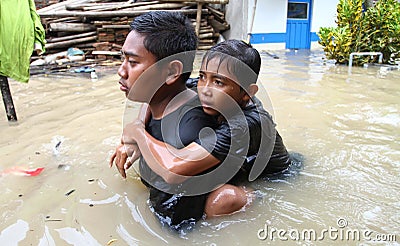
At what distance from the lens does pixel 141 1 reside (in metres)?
11.0

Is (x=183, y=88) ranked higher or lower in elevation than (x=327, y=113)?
higher

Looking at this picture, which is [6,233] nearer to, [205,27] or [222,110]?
[222,110]

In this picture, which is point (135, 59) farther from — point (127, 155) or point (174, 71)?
point (127, 155)

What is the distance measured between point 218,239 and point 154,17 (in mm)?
1202

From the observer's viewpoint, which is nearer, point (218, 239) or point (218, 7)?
point (218, 239)

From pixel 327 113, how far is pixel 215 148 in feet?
9.73

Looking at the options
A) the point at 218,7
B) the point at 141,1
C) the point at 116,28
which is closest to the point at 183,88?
the point at 116,28

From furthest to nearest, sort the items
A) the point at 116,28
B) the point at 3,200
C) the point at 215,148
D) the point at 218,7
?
the point at 218,7 < the point at 116,28 < the point at 3,200 < the point at 215,148

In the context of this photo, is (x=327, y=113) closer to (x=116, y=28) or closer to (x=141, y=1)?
(x=116, y=28)

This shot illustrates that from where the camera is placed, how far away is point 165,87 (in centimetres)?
187

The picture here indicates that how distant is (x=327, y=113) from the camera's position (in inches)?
166

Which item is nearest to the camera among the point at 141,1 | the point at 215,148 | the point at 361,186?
the point at 215,148

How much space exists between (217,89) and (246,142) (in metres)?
0.32

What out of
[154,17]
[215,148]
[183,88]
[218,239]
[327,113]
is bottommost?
[327,113]
